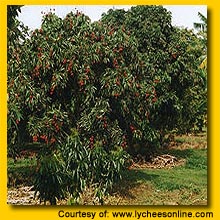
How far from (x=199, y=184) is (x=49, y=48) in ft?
19.6

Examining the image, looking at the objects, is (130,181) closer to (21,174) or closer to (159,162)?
(21,174)

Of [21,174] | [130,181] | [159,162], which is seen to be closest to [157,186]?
[130,181]

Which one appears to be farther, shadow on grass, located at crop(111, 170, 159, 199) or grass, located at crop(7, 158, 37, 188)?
grass, located at crop(7, 158, 37, 188)

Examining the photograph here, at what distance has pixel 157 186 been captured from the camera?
1105cm

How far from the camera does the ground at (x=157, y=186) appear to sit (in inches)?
374

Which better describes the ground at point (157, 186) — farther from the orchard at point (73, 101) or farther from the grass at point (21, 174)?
the orchard at point (73, 101)

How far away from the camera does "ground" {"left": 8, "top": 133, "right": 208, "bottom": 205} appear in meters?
9.49

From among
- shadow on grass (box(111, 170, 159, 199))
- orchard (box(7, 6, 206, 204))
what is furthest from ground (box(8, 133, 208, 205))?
orchard (box(7, 6, 206, 204))

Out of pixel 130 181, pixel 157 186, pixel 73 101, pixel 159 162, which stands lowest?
pixel 157 186

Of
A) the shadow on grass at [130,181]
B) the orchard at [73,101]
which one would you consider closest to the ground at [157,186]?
the shadow on grass at [130,181]

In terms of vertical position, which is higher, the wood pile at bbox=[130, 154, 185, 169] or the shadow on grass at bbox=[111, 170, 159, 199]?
the wood pile at bbox=[130, 154, 185, 169]

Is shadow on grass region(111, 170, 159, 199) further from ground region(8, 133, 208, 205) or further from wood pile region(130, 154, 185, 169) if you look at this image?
wood pile region(130, 154, 185, 169)

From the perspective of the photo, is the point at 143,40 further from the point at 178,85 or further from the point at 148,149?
the point at 148,149

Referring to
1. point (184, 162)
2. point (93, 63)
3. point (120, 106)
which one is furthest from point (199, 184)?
point (93, 63)
